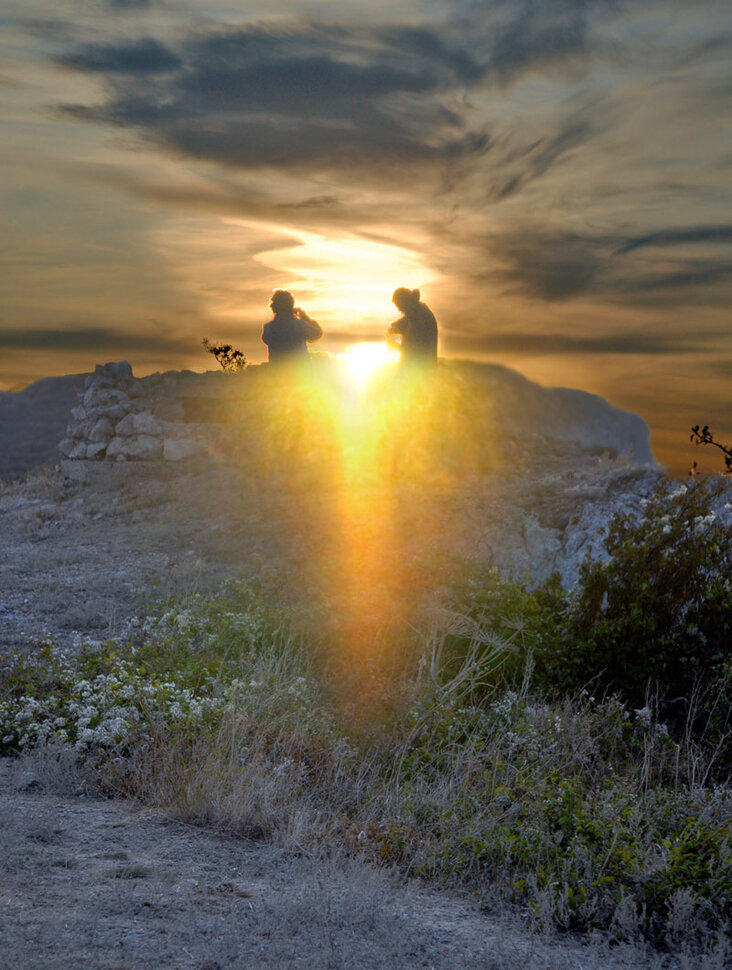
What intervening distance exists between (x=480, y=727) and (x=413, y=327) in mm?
9995

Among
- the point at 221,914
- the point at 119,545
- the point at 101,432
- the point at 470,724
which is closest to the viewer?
the point at 221,914

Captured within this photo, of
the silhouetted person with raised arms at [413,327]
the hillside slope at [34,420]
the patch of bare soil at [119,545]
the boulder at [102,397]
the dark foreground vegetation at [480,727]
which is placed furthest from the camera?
the hillside slope at [34,420]

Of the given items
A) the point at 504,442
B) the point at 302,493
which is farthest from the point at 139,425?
the point at 504,442

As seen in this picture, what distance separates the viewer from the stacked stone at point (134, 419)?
603 inches

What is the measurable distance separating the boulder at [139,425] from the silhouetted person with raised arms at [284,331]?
8.11 feet

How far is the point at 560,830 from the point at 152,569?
736 cm

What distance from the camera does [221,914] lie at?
3.49m

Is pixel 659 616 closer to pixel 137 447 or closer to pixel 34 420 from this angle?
pixel 137 447

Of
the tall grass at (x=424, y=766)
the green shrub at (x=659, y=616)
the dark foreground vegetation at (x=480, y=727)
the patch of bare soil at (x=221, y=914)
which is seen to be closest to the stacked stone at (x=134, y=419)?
the dark foreground vegetation at (x=480, y=727)

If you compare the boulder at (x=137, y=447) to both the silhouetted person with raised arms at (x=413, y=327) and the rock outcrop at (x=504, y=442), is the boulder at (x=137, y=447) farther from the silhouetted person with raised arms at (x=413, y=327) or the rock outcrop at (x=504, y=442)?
the silhouetted person with raised arms at (x=413, y=327)

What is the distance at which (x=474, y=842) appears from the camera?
13.8 feet

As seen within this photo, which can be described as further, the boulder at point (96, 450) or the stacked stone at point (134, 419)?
the boulder at point (96, 450)

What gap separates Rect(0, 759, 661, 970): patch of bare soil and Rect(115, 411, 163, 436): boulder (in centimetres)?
1160

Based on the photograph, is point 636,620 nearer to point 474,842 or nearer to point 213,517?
point 474,842
